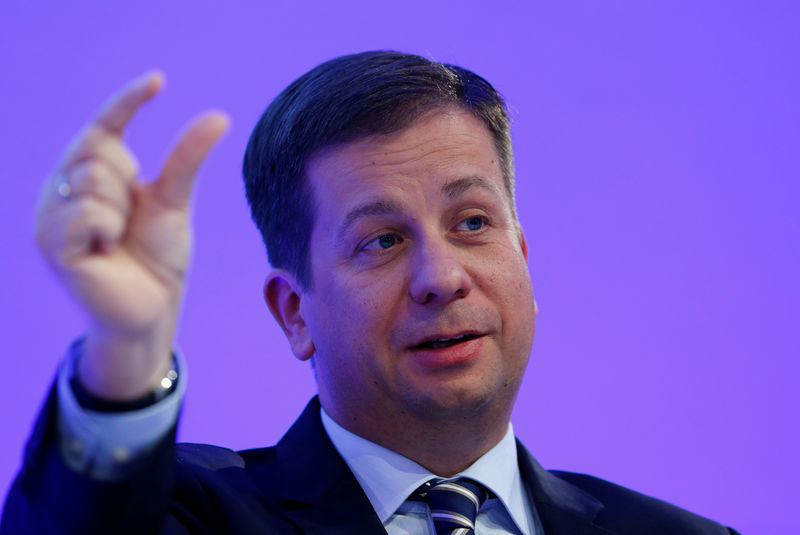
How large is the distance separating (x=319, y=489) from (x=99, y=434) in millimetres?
779

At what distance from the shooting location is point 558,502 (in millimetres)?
2102

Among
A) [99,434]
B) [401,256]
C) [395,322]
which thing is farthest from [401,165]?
[99,434]

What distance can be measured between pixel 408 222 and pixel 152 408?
0.84 meters

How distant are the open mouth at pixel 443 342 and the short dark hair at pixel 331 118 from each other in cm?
35

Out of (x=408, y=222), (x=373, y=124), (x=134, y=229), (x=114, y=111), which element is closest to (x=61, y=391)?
(x=134, y=229)

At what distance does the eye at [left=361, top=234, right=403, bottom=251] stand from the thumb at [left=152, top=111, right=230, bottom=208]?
78 centimetres

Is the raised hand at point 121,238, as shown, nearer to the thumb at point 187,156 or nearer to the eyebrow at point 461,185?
the thumb at point 187,156

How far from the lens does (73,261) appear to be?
3.67 feet

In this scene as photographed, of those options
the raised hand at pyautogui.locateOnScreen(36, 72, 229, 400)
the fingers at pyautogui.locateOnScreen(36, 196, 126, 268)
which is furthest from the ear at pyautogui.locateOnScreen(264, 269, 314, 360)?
the fingers at pyautogui.locateOnScreen(36, 196, 126, 268)

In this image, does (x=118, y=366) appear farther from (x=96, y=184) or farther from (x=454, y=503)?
(x=454, y=503)

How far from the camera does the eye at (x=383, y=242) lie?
1.95 meters

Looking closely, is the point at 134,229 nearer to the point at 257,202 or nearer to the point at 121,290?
the point at 121,290

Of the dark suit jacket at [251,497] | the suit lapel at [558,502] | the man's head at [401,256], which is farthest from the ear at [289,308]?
the suit lapel at [558,502]

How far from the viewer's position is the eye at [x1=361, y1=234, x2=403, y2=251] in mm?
1945
